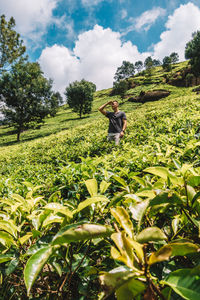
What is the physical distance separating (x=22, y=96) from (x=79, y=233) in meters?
24.7

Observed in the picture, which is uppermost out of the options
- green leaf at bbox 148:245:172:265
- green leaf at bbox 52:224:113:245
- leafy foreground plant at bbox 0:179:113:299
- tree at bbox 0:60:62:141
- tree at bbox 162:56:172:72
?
tree at bbox 162:56:172:72

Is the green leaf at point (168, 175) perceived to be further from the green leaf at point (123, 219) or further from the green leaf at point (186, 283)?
the green leaf at point (186, 283)

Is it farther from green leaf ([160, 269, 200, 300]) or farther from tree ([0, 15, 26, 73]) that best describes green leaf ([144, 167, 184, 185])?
tree ([0, 15, 26, 73])

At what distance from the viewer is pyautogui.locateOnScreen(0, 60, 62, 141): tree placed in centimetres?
2122

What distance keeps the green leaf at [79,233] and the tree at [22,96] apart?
2344cm

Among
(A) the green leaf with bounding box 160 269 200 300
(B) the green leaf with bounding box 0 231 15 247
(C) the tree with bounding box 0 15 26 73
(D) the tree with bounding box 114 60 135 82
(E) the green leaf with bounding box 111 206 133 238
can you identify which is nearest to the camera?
(A) the green leaf with bounding box 160 269 200 300

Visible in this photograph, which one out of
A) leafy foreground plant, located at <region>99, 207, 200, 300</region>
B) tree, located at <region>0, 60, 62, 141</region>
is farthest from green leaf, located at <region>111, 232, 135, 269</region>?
tree, located at <region>0, 60, 62, 141</region>

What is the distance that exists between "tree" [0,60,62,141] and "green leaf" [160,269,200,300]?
2364 centimetres

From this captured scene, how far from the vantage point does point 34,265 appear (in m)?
0.54

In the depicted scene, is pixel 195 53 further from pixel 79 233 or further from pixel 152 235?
pixel 79 233

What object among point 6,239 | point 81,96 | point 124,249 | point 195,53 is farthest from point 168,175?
point 195,53

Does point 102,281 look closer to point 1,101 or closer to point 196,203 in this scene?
point 196,203

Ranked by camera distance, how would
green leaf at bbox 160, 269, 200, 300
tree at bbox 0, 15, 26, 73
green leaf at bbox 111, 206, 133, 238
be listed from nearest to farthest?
green leaf at bbox 160, 269, 200, 300
green leaf at bbox 111, 206, 133, 238
tree at bbox 0, 15, 26, 73

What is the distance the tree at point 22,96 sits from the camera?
21219 millimetres
